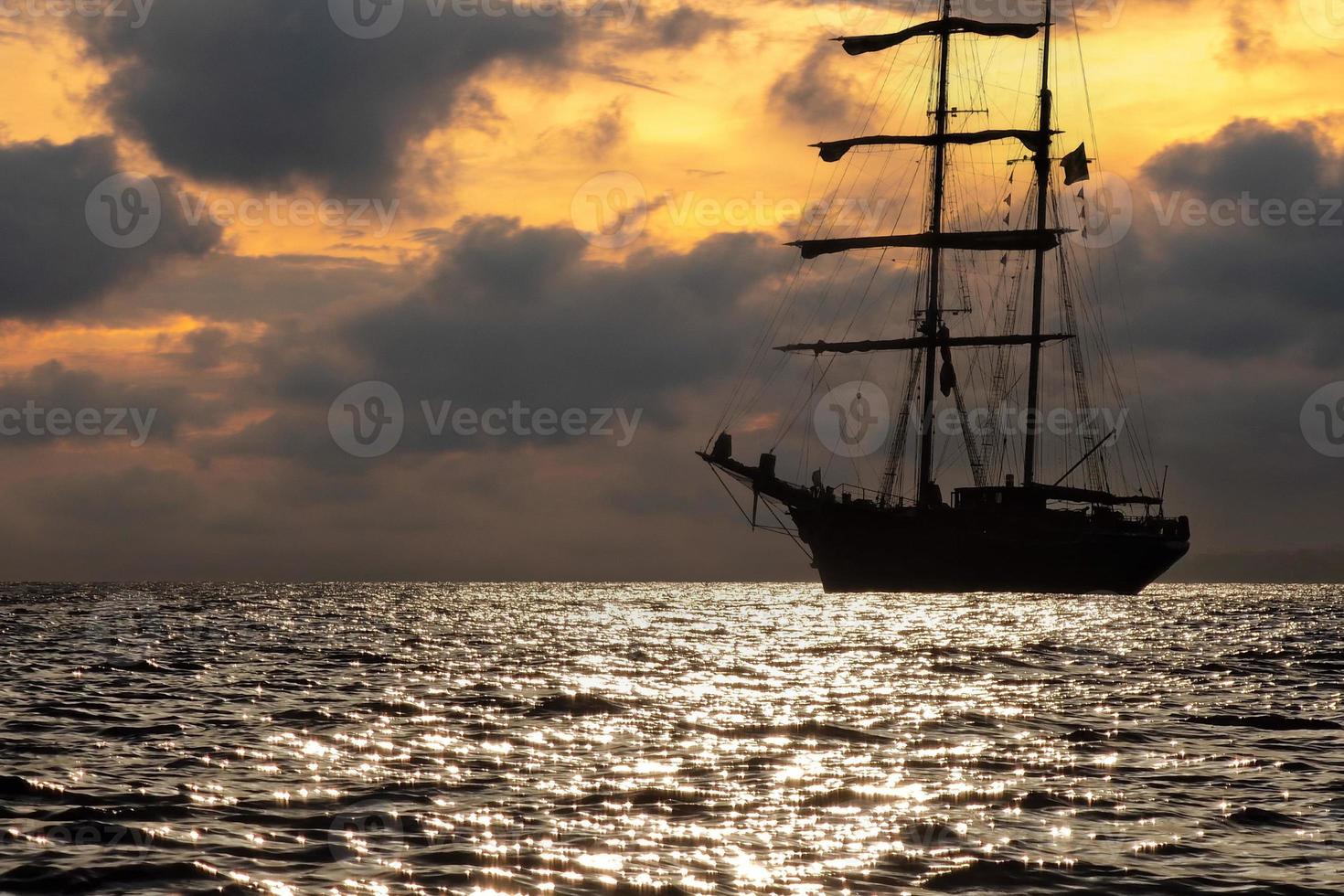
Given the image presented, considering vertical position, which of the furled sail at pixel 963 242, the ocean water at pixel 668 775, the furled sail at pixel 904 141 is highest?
the furled sail at pixel 904 141

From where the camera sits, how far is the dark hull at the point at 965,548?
8412 cm

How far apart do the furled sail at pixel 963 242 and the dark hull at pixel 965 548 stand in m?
17.1

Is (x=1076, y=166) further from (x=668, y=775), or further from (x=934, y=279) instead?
(x=668, y=775)

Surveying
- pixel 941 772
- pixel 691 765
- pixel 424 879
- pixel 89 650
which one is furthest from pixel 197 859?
pixel 89 650

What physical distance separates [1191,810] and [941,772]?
9.57 ft

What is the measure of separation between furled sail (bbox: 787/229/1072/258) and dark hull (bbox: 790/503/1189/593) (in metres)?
17.1

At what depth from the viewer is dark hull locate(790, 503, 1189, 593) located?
8412 cm

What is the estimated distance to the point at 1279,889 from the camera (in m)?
10.6

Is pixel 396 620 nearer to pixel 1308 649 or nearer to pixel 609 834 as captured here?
pixel 1308 649

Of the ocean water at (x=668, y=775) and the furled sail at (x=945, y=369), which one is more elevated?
the furled sail at (x=945, y=369)

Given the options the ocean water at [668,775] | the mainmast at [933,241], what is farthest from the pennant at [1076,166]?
the ocean water at [668,775]

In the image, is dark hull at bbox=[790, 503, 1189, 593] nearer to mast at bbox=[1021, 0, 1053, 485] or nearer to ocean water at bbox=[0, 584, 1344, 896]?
mast at bbox=[1021, 0, 1053, 485]

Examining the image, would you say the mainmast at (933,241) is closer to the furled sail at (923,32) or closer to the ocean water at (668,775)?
the furled sail at (923,32)

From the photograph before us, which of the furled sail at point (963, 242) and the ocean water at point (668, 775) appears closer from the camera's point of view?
the ocean water at point (668, 775)
